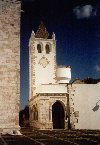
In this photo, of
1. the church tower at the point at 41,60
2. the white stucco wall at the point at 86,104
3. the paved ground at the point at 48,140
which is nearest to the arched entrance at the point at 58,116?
the white stucco wall at the point at 86,104

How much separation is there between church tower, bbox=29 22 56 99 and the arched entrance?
8.07 metres

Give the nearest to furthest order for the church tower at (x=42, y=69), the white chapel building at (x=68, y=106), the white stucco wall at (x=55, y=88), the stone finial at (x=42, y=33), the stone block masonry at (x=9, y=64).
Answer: the stone block masonry at (x=9, y=64) < the white chapel building at (x=68, y=106) < the white stucco wall at (x=55, y=88) < the church tower at (x=42, y=69) < the stone finial at (x=42, y=33)

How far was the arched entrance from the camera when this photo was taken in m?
27.8

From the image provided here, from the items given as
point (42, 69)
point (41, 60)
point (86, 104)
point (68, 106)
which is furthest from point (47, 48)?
point (86, 104)

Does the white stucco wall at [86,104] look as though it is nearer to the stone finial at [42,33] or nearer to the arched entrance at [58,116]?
the arched entrance at [58,116]

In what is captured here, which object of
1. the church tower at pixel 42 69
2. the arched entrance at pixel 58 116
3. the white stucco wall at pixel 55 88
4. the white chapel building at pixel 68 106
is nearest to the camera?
the white chapel building at pixel 68 106

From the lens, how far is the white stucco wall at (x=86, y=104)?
85.2 ft

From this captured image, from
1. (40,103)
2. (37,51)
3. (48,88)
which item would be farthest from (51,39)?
(40,103)

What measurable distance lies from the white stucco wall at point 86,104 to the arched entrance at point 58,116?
2159 mm

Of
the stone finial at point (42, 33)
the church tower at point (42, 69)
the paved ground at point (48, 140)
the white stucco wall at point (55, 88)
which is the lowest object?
the paved ground at point (48, 140)

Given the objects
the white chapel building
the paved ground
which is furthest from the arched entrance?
the paved ground

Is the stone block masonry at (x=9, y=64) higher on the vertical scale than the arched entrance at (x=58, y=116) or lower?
higher

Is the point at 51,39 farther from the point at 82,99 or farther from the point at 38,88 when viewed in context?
the point at 82,99

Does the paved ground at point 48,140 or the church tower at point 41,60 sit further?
the church tower at point 41,60
